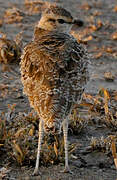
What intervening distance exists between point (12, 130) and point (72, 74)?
143 centimetres

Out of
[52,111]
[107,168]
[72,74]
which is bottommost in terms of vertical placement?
[107,168]

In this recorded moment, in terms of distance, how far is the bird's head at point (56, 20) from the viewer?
17.2ft

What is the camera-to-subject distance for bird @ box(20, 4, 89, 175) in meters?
4.08

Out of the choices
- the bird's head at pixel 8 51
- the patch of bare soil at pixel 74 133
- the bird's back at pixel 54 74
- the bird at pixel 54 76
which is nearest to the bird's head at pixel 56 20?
the bird at pixel 54 76

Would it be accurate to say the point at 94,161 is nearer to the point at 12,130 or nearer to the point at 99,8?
the point at 12,130

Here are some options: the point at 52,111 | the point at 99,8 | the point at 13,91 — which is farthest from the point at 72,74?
the point at 99,8

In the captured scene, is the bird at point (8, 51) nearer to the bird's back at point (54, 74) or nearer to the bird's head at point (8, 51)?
the bird's head at point (8, 51)

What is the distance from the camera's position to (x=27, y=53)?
4676 mm

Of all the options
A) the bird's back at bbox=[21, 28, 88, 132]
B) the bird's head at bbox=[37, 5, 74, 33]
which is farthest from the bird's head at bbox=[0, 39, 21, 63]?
the bird's back at bbox=[21, 28, 88, 132]

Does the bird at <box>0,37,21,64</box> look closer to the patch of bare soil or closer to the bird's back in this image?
the patch of bare soil

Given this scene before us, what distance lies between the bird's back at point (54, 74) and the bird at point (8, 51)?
299 centimetres

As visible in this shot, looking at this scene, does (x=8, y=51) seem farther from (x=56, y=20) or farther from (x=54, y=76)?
(x=54, y=76)

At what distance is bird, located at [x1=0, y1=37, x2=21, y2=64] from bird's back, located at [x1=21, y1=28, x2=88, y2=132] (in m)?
2.99

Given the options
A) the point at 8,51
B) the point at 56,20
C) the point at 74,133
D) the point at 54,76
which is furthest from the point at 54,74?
the point at 8,51
